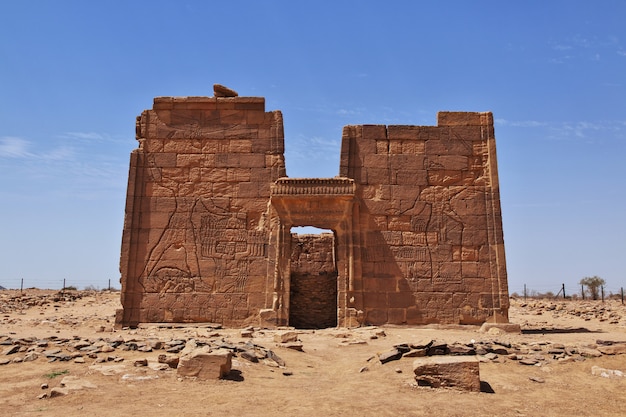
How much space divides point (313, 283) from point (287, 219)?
3.79m

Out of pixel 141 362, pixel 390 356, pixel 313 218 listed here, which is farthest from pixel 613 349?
pixel 313 218

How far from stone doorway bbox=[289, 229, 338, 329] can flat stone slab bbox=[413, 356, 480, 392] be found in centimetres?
807

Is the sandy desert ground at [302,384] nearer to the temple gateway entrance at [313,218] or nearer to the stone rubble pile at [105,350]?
the stone rubble pile at [105,350]

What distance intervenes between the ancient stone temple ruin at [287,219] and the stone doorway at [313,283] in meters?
2.46

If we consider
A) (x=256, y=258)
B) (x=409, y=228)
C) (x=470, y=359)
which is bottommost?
(x=470, y=359)

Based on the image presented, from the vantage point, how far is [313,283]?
597 inches

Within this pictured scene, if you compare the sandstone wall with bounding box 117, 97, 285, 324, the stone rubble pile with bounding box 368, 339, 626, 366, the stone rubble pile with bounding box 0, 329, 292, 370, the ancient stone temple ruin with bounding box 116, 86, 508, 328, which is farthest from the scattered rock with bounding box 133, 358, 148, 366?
the sandstone wall with bounding box 117, 97, 285, 324

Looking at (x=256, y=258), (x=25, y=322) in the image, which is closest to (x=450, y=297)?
(x=256, y=258)

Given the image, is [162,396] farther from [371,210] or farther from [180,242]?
[371,210]

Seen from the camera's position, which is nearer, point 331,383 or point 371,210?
point 331,383

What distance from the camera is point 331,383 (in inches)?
256

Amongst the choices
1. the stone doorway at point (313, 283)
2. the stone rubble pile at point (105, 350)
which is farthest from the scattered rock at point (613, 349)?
the stone doorway at point (313, 283)

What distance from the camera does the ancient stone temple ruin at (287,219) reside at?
1183 centimetres

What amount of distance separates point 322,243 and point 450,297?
18.6ft
